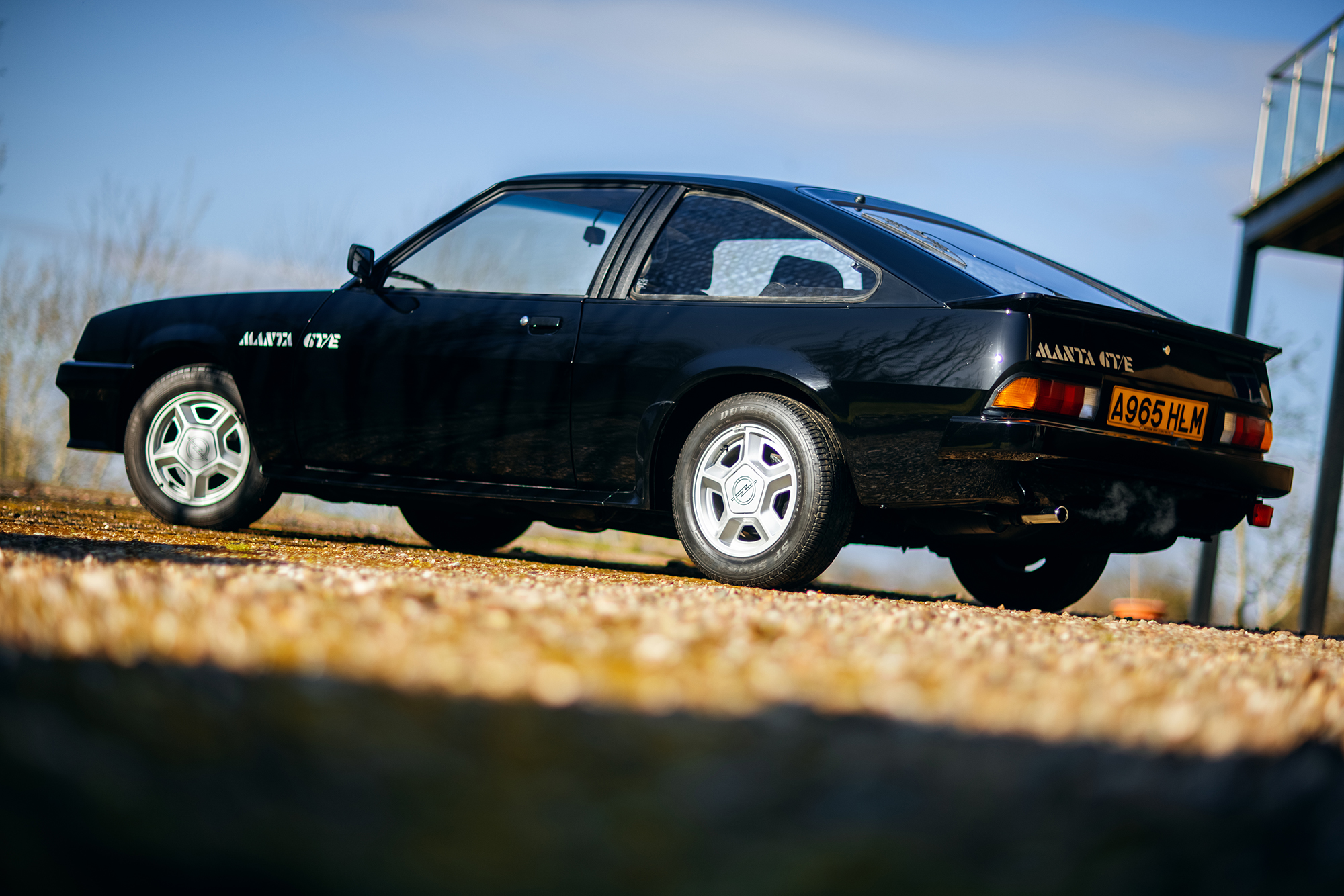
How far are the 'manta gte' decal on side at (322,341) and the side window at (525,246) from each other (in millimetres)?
347

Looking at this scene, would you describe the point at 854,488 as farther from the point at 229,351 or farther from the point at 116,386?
the point at 116,386

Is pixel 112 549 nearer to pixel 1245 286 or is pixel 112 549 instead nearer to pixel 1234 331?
pixel 1234 331

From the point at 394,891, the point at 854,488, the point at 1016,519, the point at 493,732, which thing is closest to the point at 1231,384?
the point at 1016,519

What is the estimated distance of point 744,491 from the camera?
13.7 ft

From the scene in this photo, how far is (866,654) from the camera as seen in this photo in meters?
2.11

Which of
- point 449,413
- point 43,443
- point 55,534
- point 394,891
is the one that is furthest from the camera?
point 43,443

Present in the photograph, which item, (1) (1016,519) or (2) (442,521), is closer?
(1) (1016,519)

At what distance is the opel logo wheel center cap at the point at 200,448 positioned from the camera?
5.34 meters

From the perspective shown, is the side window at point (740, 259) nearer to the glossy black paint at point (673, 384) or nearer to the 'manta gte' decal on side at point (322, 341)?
the glossy black paint at point (673, 384)

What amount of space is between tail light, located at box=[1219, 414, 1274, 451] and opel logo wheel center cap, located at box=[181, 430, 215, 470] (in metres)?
4.27

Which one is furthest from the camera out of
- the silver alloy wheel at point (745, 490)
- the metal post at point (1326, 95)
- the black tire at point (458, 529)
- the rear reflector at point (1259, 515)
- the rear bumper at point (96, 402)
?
the metal post at point (1326, 95)

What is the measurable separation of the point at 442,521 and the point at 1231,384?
3922 millimetres

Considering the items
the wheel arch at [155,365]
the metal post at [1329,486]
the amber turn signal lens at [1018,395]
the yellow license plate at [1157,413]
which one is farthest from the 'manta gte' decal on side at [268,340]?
the metal post at [1329,486]

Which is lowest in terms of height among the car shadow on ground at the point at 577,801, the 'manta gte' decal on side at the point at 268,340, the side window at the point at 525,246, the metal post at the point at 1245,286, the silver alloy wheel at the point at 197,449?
the car shadow on ground at the point at 577,801
